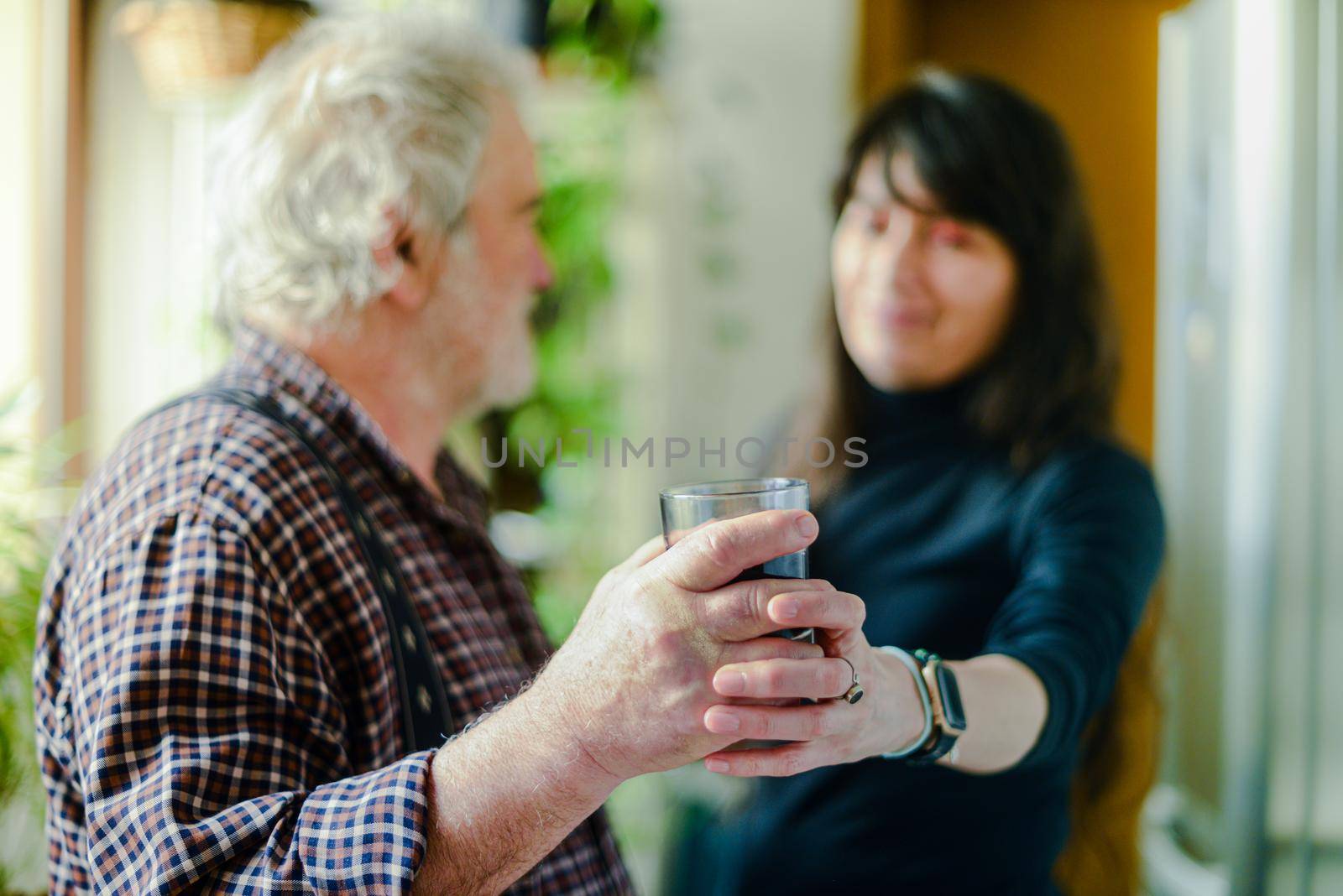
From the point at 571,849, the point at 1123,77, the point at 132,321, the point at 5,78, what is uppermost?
the point at 5,78

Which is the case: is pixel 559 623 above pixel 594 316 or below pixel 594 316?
below

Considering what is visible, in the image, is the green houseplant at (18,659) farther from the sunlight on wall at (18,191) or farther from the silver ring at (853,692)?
the silver ring at (853,692)

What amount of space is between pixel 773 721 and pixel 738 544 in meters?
0.07

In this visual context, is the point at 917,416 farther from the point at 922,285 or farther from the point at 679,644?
the point at 679,644

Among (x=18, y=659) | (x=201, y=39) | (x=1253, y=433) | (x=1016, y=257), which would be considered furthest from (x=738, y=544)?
(x=201, y=39)

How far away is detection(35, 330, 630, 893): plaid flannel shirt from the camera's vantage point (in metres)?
0.48

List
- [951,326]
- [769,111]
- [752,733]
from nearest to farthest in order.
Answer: [752,733], [951,326], [769,111]

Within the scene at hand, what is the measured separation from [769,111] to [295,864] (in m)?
0.86

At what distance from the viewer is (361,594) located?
1.89 ft

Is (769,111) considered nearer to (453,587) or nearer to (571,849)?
(453,587)

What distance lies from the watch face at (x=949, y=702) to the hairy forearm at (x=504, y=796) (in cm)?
16

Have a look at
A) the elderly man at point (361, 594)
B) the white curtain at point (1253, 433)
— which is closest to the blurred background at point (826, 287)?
the white curtain at point (1253, 433)

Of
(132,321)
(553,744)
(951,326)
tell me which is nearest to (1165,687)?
(951,326)

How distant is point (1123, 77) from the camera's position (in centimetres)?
84
